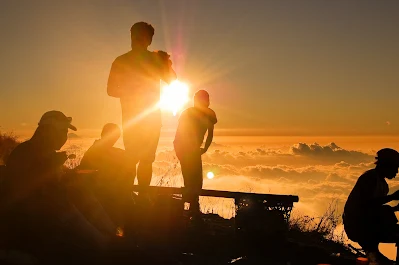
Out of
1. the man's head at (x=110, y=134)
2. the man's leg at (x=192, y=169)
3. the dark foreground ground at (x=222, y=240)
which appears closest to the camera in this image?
the dark foreground ground at (x=222, y=240)

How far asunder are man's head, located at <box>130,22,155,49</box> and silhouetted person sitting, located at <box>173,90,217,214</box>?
1853mm

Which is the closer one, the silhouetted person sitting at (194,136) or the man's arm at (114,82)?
the man's arm at (114,82)

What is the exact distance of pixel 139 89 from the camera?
7199 millimetres

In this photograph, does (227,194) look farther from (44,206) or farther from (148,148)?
(44,206)

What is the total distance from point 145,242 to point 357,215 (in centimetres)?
340

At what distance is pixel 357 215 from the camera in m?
7.29

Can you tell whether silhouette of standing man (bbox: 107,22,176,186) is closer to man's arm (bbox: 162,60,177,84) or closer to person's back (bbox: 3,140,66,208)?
man's arm (bbox: 162,60,177,84)

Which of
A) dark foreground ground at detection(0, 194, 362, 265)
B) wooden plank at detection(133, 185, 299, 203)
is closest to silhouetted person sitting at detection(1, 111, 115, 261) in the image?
dark foreground ground at detection(0, 194, 362, 265)

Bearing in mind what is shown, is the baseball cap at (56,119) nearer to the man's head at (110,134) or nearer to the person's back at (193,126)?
the man's head at (110,134)

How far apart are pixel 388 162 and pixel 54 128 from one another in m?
5.16

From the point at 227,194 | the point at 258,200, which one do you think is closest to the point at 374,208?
the point at 258,200

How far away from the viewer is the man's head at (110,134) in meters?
8.37

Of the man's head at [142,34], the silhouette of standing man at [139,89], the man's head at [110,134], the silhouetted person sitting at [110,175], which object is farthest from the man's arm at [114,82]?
the man's head at [110,134]

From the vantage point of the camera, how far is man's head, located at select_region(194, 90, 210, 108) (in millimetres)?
8789
